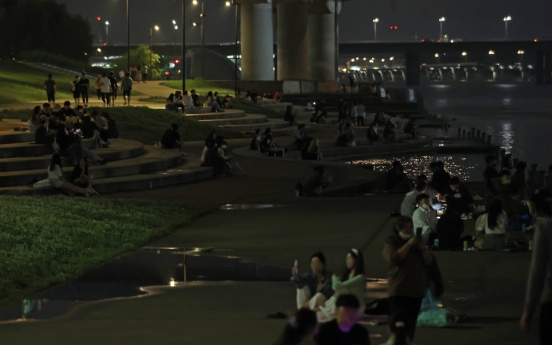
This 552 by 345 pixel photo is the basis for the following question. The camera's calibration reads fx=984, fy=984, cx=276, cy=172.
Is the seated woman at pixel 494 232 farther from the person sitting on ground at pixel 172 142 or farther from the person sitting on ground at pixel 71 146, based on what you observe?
the person sitting on ground at pixel 172 142

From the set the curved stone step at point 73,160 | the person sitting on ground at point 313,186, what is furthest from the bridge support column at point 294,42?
the person sitting on ground at point 313,186

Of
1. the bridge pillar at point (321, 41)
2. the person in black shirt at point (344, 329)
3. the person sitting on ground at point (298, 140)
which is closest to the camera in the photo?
the person in black shirt at point (344, 329)

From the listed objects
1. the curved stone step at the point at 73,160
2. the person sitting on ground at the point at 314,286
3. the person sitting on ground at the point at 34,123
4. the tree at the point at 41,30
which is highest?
the tree at the point at 41,30

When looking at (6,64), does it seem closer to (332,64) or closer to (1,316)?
(332,64)

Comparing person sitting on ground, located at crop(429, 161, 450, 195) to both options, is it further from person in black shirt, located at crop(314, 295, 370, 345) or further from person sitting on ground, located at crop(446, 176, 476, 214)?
person in black shirt, located at crop(314, 295, 370, 345)

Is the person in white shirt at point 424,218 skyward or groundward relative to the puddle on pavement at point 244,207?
skyward

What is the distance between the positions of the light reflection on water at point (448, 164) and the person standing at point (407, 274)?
24.4 meters

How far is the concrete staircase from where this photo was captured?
68.2ft

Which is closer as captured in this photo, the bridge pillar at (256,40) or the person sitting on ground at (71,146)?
the person sitting on ground at (71,146)

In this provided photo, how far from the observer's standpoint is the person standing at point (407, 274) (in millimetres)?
8000

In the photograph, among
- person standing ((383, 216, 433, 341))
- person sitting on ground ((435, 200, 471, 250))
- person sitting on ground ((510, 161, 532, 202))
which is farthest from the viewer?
person sitting on ground ((510, 161, 532, 202))

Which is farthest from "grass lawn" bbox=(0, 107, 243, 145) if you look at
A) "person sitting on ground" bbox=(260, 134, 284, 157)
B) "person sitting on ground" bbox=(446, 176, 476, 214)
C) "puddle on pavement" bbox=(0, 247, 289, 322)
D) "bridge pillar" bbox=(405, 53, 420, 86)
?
"bridge pillar" bbox=(405, 53, 420, 86)

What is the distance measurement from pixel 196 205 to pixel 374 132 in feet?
76.8

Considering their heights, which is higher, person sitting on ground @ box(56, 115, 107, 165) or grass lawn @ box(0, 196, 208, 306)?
person sitting on ground @ box(56, 115, 107, 165)
